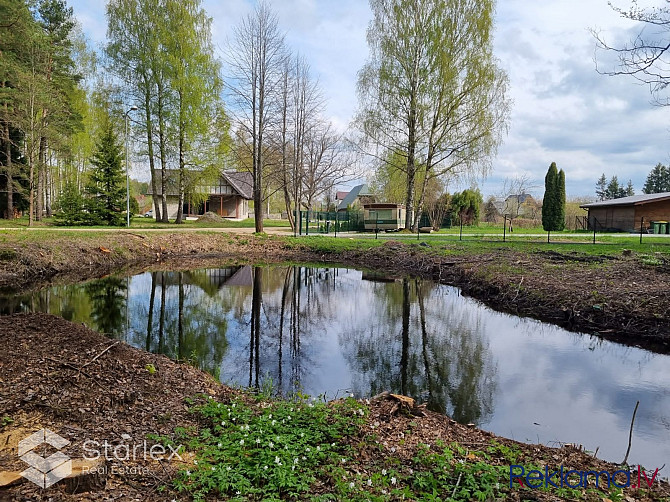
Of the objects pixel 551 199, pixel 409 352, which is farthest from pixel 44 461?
pixel 551 199

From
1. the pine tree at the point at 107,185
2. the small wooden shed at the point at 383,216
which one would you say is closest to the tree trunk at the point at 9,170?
the pine tree at the point at 107,185

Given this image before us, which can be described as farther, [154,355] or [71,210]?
[71,210]

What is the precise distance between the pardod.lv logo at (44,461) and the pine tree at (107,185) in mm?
26570

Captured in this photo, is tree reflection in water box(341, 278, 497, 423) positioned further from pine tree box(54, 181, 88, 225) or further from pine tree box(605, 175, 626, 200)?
pine tree box(605, 175, 626, 200)

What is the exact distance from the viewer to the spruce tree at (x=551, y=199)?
3506 centimetres

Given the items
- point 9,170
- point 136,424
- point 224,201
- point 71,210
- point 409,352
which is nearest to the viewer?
point 136,424

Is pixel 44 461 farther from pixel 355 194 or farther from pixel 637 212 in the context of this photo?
pixel 355 194

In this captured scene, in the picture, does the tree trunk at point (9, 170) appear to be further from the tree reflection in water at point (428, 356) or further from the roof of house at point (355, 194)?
the roof of house at point (355, 194)

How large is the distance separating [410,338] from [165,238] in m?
15.6

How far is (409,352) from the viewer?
7.43m

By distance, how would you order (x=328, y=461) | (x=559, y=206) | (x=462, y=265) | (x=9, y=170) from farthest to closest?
(x=559, y=206) < (x=9, y=170) < (x=462, y=265) < (x=328, y=461)

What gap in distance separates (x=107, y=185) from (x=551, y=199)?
3397 centimetres

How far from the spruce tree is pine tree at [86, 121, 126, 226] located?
108ft

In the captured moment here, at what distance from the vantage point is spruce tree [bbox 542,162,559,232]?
3506cm
